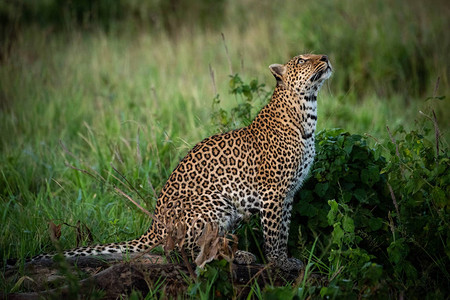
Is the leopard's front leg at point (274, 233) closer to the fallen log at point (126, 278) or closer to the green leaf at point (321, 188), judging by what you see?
the green leaf at point (321, 188)

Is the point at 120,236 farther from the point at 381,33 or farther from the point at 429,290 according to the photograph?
the point at 381,33

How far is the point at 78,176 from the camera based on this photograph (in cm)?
711

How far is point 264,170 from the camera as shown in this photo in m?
5.49

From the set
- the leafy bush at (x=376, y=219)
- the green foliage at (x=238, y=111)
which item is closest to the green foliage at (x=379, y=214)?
the leafy bush at (x=376, y=219)

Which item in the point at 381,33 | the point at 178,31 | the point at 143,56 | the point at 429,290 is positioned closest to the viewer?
the point at 429,290

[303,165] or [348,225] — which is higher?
[303,165]

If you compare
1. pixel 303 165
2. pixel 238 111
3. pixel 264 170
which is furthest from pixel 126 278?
pixel 238 111

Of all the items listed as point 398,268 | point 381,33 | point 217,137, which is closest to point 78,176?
point 217,137

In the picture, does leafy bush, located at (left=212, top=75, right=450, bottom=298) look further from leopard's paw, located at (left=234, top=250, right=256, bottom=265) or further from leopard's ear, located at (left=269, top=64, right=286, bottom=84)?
leopard's ear, located at (left=269, top=64, right=286, bottom=84)

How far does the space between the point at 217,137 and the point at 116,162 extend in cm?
226

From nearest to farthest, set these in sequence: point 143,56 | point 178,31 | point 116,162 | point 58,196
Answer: point 58,196 → point 116,162 → point 143,56 → point 178,31

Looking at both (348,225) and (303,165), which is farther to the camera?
(303,165)

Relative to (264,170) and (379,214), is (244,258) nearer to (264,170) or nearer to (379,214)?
(264,170)

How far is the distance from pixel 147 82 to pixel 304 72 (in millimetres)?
5391
